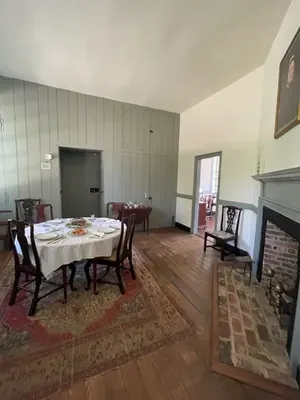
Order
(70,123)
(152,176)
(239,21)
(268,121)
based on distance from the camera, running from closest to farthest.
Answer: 1. (239,21)
2. (268,121)
3. (70,123)
4. (152,176)

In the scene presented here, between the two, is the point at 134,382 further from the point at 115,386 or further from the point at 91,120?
the point at 91,120

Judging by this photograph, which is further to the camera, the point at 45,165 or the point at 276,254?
the point at 45,165

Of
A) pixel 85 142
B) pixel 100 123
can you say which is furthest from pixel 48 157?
pixel 100 123

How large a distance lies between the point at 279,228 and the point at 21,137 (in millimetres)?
4735

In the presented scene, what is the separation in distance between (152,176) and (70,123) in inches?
92.7

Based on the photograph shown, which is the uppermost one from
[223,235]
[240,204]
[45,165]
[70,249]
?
[45,165]

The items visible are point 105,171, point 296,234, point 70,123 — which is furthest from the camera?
point 105,171

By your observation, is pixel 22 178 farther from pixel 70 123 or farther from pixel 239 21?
pixel 239 21

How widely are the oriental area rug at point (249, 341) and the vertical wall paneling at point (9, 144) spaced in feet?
13.7

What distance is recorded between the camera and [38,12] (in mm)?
2219

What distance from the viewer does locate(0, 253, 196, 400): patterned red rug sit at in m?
1.42

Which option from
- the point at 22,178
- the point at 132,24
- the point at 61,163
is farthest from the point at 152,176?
the point at 132,24

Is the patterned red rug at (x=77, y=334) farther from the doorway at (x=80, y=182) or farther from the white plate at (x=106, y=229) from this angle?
the doorway at (x=80, y=182)

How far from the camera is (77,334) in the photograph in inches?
70.5
